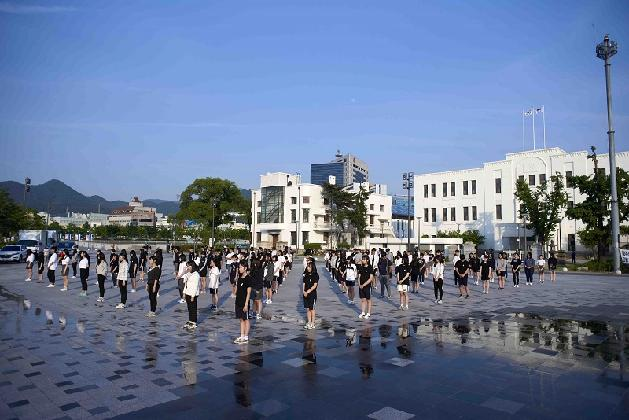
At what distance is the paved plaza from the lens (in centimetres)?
603

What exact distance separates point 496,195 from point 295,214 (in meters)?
32.3

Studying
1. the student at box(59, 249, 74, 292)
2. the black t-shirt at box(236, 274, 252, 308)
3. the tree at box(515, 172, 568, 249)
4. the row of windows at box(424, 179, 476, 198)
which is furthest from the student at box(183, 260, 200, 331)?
the row of windows at box(424, 179, 476, 198)

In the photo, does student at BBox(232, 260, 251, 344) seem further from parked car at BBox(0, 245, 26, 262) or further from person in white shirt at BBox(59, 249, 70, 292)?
parked car at BBox(0, 245, 26, 262)

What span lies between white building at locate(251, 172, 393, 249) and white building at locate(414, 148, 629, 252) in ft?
42.8

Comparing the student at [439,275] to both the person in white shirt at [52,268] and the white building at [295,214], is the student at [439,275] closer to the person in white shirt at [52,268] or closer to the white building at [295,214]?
the person in white shirt at [52,268]

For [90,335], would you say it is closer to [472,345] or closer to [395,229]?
[472,345]

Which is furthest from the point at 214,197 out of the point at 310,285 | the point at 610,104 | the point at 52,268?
the point at 310,285

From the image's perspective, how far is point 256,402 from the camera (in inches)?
244

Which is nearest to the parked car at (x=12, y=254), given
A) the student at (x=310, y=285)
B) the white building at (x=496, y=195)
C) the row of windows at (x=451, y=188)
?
the student at (x=310, y=285)

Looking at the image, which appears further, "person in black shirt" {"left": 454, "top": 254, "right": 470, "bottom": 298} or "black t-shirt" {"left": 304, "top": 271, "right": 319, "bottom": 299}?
"person in black shirt" {"left": 454, "top": 254, "right": 470, "bottom": 298}

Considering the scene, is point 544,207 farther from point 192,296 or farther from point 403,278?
point 192,296

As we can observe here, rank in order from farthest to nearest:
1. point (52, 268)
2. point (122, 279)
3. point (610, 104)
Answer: point (610, 104) < point (52, 268) < point (122, 279)

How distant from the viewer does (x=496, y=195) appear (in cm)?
5678

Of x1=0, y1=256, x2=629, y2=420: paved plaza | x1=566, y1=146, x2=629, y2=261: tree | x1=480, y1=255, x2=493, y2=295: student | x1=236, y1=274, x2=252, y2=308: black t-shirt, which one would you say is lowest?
x1=0, y1=256, x2=629, y2=420: paved plaza
